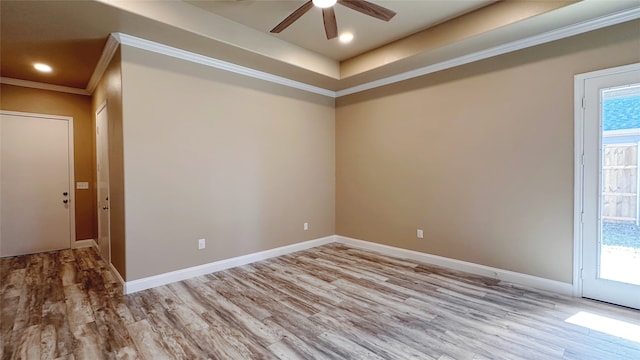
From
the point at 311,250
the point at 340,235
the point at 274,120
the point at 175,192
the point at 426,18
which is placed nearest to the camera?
the point at 426,18

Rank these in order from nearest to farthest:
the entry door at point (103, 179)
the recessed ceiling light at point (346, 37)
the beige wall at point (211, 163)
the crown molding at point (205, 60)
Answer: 1. the crown molding at point (205, 60)
2. the beige wall at point (211, 163)
3. the recessed ceiling light at point (346, 37)
4. the entry door at point (103, 179)

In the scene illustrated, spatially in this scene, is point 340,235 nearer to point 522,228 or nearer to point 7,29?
point 522,228

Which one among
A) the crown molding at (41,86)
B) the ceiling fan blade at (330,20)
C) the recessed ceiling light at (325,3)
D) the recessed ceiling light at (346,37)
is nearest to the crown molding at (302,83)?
the crown molding at (41,86)

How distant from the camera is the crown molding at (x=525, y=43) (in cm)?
271

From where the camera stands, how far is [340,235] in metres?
5.40

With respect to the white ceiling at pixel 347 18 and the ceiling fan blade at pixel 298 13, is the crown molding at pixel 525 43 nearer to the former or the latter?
the white ceiling at pixel 347 18

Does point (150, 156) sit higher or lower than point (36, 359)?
higher

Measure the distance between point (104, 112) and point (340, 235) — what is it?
4126 millimetres

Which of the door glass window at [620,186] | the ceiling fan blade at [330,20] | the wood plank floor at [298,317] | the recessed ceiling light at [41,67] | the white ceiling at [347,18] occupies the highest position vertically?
the white ceiling at [347,18]

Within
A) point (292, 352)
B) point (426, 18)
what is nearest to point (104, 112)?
point (292, 352)

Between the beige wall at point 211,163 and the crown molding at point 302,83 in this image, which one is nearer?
the crown molding at point 302,83

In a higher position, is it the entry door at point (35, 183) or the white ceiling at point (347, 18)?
the white ceiling at point (347, 18)

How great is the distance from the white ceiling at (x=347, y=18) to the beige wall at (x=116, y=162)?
4.33 ft

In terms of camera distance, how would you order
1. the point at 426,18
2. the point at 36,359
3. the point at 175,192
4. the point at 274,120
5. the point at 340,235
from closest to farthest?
the point at 36,359
the point at 426,18
the point at 175,192
the point at 274,120
the point at 340,235
